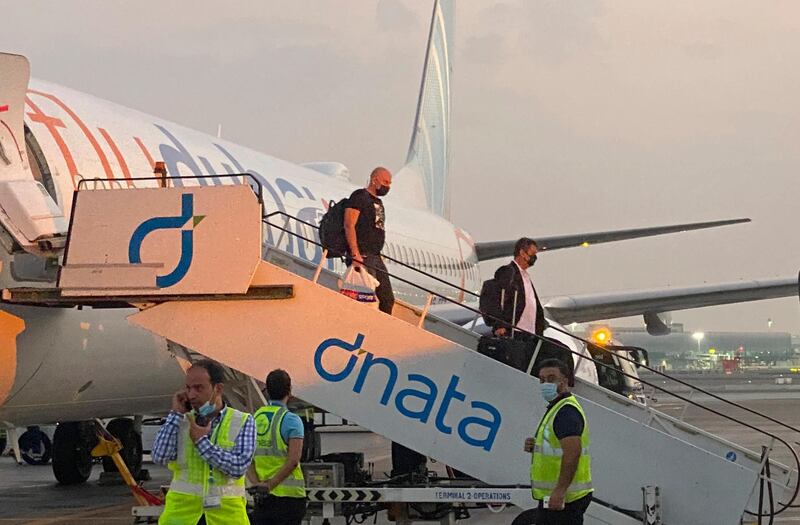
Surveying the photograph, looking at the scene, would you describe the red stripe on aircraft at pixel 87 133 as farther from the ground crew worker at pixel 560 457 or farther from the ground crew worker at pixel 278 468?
the ground crew worker at pixel 560 457

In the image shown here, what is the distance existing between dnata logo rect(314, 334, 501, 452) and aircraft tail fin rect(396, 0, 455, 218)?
64.9ft

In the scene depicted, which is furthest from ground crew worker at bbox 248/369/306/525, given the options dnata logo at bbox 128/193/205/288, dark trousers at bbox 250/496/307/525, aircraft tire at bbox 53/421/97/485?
aircraft tire at bbox 53/421/97/485

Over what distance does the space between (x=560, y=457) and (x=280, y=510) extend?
1.48 meters

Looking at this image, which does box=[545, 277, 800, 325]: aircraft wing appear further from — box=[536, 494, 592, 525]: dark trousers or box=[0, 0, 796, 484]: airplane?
box=[536, 494, 592, 525]: dark trousers

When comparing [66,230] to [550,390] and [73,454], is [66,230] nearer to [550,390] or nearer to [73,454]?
[550,390]

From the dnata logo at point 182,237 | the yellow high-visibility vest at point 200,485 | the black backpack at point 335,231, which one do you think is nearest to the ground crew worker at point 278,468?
the yellow high-visibility vest at point 200,485

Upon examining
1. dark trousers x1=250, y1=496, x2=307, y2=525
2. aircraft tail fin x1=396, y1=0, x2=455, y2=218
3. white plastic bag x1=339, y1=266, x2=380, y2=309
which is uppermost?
aircraft tail fin x1=396, y1=0, x2=455, y2=218

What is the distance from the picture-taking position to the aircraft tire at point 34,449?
64.6 feet

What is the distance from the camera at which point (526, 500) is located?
827cm

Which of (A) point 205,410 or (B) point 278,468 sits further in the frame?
(B) point 278,468

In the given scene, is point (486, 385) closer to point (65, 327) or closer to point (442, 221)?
point (65, 327)

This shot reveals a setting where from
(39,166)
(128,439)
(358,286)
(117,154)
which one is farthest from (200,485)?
(128,439)

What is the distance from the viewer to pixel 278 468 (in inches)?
272

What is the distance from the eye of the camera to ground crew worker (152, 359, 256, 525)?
5.56 metres
